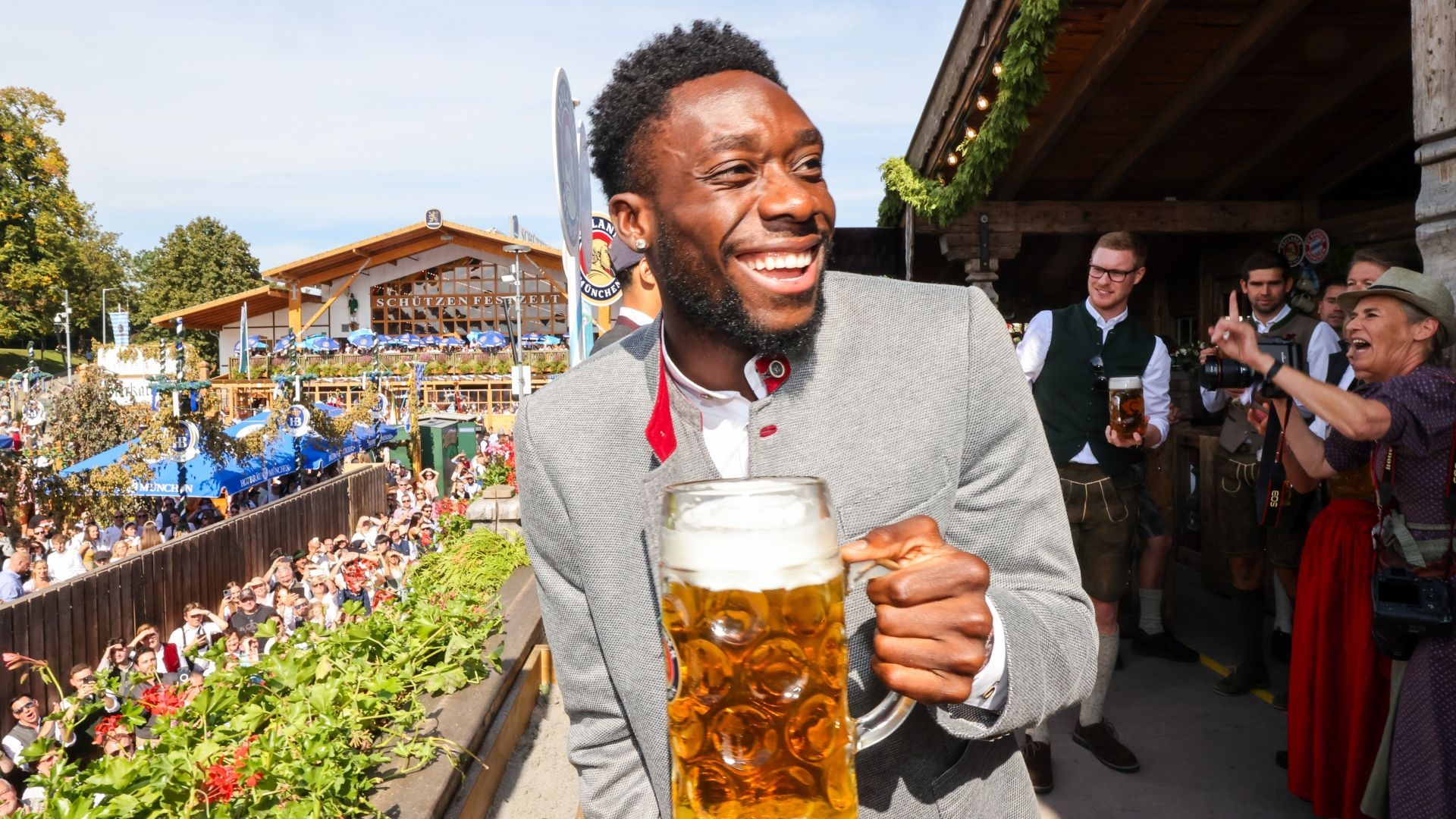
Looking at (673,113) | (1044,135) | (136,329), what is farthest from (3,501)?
(136,329)

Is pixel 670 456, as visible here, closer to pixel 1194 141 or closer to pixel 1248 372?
pixel 1248 372

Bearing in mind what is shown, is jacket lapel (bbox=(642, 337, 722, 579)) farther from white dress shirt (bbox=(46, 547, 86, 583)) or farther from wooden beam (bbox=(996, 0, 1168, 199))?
white dress shirt (bbox=(46, 547, 86, 583))

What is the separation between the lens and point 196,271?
58.0 meters

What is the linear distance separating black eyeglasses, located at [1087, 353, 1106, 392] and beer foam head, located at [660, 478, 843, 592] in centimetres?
300

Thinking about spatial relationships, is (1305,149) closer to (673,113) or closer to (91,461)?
(673,113)

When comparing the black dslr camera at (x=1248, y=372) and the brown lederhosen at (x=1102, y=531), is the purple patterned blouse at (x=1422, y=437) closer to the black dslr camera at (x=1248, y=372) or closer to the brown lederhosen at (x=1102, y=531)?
the black dslr camera at (x=1248, y=372)

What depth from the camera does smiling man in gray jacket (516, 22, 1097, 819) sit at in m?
0.98

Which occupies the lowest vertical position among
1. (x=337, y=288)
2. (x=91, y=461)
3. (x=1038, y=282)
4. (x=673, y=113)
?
(x=91, y=461)

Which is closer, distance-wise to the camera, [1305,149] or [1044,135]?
[1044,135]

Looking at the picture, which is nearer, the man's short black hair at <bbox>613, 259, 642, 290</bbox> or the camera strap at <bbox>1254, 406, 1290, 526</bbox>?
the camera strap at <bbox>1254, 406, 1290, 526</bbox>

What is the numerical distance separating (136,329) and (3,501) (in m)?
68.3

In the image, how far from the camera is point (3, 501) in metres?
12.1

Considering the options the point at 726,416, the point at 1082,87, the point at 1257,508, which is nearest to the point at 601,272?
the point at 1082,87

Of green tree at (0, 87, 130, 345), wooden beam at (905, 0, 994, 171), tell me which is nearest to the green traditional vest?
wooden beam at (905, 0, 994, 171)
